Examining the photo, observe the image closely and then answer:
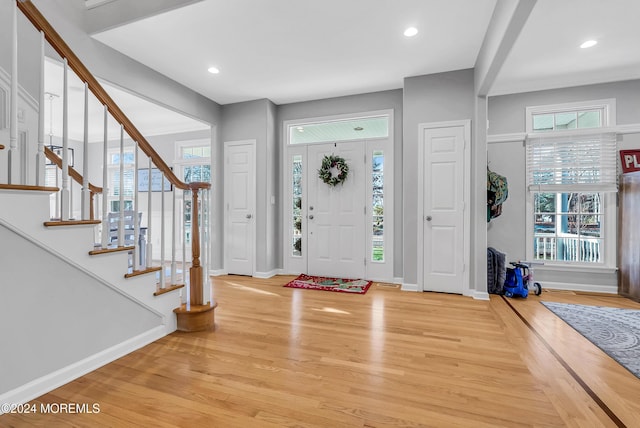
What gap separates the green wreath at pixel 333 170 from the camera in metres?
4.37

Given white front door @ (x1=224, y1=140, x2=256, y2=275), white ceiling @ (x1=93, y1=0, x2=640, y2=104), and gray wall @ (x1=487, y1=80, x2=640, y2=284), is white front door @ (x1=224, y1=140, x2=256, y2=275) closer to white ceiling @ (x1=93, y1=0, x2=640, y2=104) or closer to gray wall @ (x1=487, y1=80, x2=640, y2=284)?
white ceiling @ (x1=93, y1=0, x2=640, y2=104)

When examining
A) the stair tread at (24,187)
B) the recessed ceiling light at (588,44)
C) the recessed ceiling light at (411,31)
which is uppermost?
the recessed ceiling light at (411,31)

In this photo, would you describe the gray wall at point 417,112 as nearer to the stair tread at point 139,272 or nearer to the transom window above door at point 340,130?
the transom window above door at point 340,130

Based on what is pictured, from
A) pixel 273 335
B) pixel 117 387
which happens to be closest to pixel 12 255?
pixel 117 387

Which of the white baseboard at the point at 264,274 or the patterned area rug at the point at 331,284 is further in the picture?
the white baseboard at the point at 264,274

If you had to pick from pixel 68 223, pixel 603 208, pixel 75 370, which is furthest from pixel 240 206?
pixel 603 208

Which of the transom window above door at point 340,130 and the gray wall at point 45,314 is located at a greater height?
the transom window above door at point 340,130

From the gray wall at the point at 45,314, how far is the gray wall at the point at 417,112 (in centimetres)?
314

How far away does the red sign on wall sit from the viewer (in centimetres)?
358

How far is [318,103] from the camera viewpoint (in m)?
4.58

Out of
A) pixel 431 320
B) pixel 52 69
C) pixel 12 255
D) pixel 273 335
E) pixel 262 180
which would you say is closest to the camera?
pixel 12 255

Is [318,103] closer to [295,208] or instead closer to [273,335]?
[295,208]

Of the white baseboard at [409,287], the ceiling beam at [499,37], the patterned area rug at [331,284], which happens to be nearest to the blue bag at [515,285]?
the white baseboard at [409,287]

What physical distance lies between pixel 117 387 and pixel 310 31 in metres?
3.16
